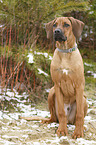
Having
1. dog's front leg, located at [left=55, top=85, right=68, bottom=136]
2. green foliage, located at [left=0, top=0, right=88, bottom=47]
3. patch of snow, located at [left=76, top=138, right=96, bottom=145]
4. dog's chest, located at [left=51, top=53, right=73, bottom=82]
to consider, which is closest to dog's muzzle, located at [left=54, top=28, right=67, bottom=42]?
dog's chest, located at [left=51, top=53, right=73, bottom=82]

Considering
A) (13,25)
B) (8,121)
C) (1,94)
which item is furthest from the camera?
(13,25)

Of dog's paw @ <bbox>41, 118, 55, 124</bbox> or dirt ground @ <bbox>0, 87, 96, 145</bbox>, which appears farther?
dog's paw @ <bbox>41, 118, 55, 124</bbox>

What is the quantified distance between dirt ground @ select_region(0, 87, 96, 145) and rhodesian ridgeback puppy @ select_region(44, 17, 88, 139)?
0.18 metres

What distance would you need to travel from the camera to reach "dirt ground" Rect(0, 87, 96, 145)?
284 centimetres

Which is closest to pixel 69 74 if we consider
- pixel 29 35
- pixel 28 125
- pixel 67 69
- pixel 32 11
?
pixel 67 69

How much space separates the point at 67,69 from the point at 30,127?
3.83 feet

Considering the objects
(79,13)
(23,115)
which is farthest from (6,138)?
(79,13)

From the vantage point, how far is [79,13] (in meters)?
6.22

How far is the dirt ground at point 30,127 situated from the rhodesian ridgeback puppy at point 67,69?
7.1 inches

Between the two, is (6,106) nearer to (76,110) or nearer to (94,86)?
(76,110)

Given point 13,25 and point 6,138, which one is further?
point 13,25

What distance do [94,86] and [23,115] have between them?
7.73 ft

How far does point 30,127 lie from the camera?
3350 mm

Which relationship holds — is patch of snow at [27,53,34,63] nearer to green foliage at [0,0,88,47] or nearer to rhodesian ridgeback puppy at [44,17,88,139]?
green foliage at [0,0,88,47]
